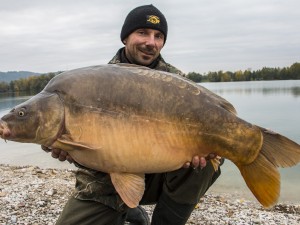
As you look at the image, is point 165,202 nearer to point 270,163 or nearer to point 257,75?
point 270,163

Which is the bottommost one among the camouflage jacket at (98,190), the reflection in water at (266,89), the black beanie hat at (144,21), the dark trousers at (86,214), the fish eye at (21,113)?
the reflection in water at (266,89)

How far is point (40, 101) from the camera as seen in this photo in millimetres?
2375

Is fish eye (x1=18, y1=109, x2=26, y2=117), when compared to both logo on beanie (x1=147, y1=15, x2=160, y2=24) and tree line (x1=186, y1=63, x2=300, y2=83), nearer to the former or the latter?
logo on beanie (x1=147, y1=15, x2=160, y2=24)

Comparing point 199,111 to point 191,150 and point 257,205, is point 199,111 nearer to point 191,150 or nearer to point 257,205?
point 191,150

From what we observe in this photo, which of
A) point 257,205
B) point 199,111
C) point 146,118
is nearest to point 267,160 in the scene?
point 199,111

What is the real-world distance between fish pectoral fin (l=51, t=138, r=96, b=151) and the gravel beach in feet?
7.07

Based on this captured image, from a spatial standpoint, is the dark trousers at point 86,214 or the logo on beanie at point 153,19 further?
the logo on beanie at point 153,19

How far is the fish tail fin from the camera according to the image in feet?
7.94

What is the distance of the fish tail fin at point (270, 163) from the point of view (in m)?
2.42

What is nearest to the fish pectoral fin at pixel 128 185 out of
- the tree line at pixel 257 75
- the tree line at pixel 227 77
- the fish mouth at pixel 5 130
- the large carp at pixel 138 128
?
the large carp at pixel 138 128

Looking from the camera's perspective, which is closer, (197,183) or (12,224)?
(197,183)

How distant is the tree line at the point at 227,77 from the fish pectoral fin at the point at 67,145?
2096 inches

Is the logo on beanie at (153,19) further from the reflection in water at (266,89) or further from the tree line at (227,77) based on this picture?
the tree line at (227,77)

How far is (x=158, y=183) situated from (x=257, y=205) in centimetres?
277
